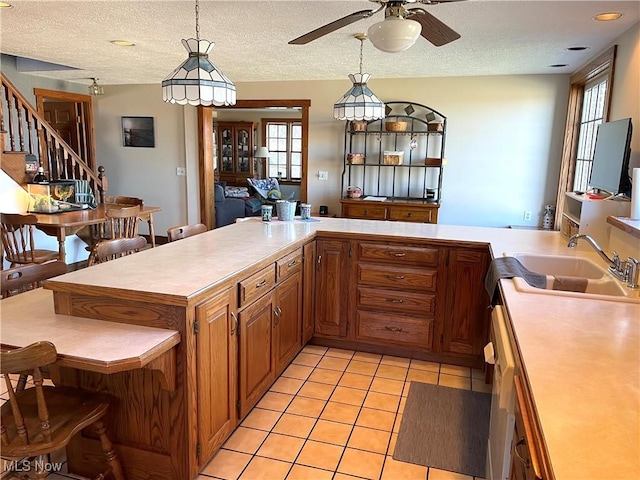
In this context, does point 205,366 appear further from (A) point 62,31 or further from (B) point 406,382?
(A) point 62,31

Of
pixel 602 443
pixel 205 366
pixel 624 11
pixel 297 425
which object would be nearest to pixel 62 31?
pixel 205 366

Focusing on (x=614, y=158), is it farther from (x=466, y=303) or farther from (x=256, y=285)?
(x=256, y=285)

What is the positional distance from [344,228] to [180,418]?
185 cm

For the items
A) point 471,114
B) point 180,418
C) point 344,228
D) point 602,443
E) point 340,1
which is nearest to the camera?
point 602,443

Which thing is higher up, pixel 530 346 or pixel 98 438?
pixel 530 346

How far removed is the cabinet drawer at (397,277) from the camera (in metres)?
3.16

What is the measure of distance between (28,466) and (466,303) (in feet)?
8.09


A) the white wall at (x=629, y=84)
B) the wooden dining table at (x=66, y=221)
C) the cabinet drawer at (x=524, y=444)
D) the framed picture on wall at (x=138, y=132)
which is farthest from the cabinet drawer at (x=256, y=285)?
the framed picture on wall at (x=138, y=132)

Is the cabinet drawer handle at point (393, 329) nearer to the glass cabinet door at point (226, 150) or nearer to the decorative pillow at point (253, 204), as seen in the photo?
the decorative pillow at point (253, 204)

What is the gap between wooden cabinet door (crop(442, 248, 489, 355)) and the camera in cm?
306

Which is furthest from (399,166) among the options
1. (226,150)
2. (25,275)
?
(226,150)

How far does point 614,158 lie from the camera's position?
→ 2.86 m

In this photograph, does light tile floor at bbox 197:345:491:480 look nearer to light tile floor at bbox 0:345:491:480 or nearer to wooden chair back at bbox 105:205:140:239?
light tile floor at bbox 0:345:491:480

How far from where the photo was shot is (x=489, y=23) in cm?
314
